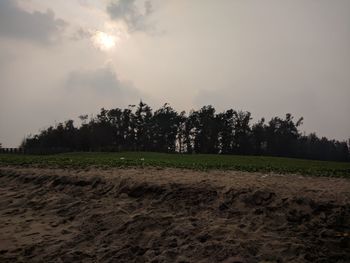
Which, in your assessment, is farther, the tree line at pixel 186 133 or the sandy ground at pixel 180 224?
the tree line at pixel 186 133

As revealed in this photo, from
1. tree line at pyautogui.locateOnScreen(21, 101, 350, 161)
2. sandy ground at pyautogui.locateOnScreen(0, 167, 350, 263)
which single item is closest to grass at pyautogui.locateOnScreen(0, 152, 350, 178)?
sandy ground at pyautogui.locateOnScreen(0, 167, 350, 263)

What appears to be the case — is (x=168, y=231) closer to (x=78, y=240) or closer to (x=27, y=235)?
(x=78, y=240)

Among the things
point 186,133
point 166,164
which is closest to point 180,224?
point 166,164

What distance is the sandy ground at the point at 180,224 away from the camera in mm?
8289

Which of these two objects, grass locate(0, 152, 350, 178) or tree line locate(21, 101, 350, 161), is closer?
grass locate(0, 152, 350, 178)

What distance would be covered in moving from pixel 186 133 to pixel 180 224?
103 m

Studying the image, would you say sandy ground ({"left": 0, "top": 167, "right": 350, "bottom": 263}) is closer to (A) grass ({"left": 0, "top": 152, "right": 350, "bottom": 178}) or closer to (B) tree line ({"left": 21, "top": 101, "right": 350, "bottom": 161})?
(A) grass ({"left": 0, "top": 152, "right": 350, "bottom": 178})

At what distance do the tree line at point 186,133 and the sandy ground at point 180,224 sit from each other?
294ft

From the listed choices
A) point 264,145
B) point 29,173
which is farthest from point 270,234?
point 264,145

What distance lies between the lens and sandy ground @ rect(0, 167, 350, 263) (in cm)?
829

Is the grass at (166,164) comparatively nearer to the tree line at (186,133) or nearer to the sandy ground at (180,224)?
the sandy ground at (180,224)

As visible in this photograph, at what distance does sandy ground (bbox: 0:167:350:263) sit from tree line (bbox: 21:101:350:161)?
89558mm

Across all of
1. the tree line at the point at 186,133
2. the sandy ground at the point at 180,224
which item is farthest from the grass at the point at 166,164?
the tree line at the point at 186,133

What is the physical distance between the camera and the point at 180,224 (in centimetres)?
985
